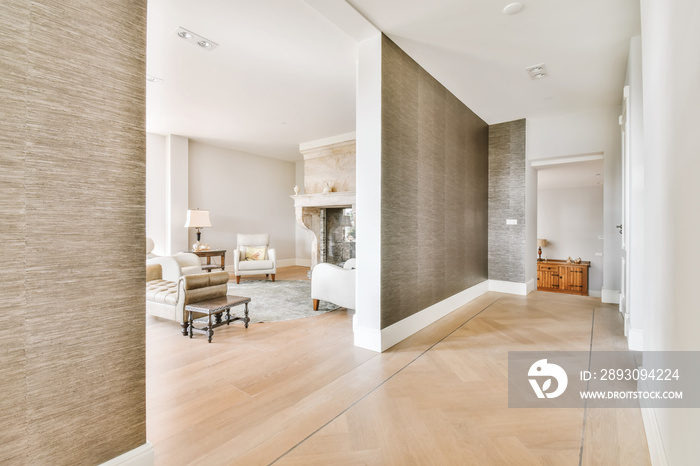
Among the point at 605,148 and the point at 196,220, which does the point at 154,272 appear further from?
the point at 605,148

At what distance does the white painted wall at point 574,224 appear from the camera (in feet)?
33.4

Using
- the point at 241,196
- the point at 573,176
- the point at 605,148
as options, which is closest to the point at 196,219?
the point at 241,196

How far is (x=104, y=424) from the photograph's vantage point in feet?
4.04

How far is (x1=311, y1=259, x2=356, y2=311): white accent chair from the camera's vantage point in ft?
12.6

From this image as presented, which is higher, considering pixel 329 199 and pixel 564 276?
pixel 329 199

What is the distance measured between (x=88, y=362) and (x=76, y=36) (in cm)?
121

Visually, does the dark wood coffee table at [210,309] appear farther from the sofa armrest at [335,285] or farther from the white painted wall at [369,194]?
the white painted wall at [369,194]

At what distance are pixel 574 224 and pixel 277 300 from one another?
10.6 metres

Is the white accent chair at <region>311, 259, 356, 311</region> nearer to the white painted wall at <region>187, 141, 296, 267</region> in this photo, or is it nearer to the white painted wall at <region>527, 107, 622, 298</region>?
the white painted wall at <region>527, 107, 622, 298</region>

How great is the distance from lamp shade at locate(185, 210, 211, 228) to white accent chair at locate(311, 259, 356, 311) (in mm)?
3325

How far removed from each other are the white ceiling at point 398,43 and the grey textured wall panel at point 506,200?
338 mm

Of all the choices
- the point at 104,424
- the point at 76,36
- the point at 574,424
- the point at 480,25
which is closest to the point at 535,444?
the point at 574,424

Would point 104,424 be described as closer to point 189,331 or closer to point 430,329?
point 189,331

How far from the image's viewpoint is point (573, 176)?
28.4 ft
